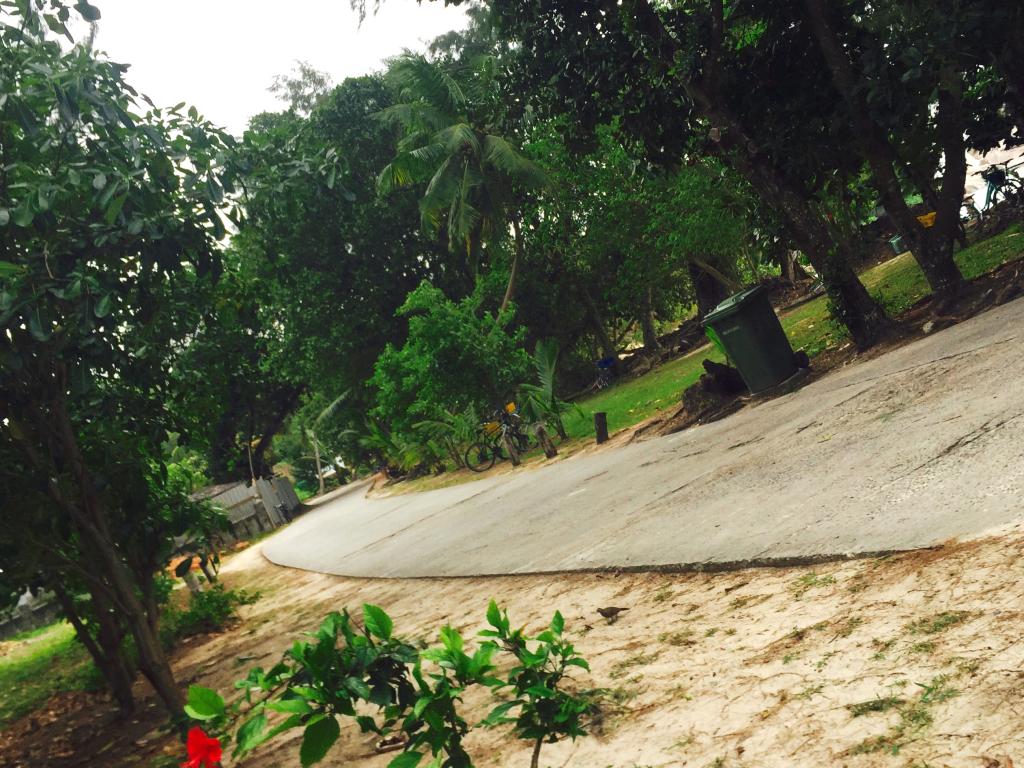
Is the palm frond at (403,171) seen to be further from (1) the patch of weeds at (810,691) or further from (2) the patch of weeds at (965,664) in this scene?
(2) the patch of weeds at (965,664)

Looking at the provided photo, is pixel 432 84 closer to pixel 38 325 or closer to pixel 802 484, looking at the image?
pixel 802 484

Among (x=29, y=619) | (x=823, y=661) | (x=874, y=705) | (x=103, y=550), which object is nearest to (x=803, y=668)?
(x=823, y=661)

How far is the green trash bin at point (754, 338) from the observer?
10.9 m

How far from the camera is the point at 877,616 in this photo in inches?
121

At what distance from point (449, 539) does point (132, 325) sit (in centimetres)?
505

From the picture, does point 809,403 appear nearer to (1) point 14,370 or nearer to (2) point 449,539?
(2) point 449,539

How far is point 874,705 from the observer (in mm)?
2463

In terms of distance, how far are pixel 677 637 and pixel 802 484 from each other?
2.26m

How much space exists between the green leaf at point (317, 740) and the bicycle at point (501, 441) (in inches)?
597

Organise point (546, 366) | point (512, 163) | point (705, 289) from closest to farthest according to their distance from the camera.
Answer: point (546, 366), point (512, 163), point (705, 289)

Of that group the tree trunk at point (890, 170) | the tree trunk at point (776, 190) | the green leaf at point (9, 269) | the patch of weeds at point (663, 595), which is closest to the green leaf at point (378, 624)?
the patch of weeds at point (663, 595)

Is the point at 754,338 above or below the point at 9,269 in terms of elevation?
below

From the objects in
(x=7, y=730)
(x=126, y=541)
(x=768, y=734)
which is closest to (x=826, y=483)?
(x=768, y=734)

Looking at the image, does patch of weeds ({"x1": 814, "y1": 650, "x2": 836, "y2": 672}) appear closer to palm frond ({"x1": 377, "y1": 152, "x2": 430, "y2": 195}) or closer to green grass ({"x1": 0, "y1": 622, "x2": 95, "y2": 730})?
green grass ({"x1": 0, "y1": 622, "x2": 95, "y2": 730})
